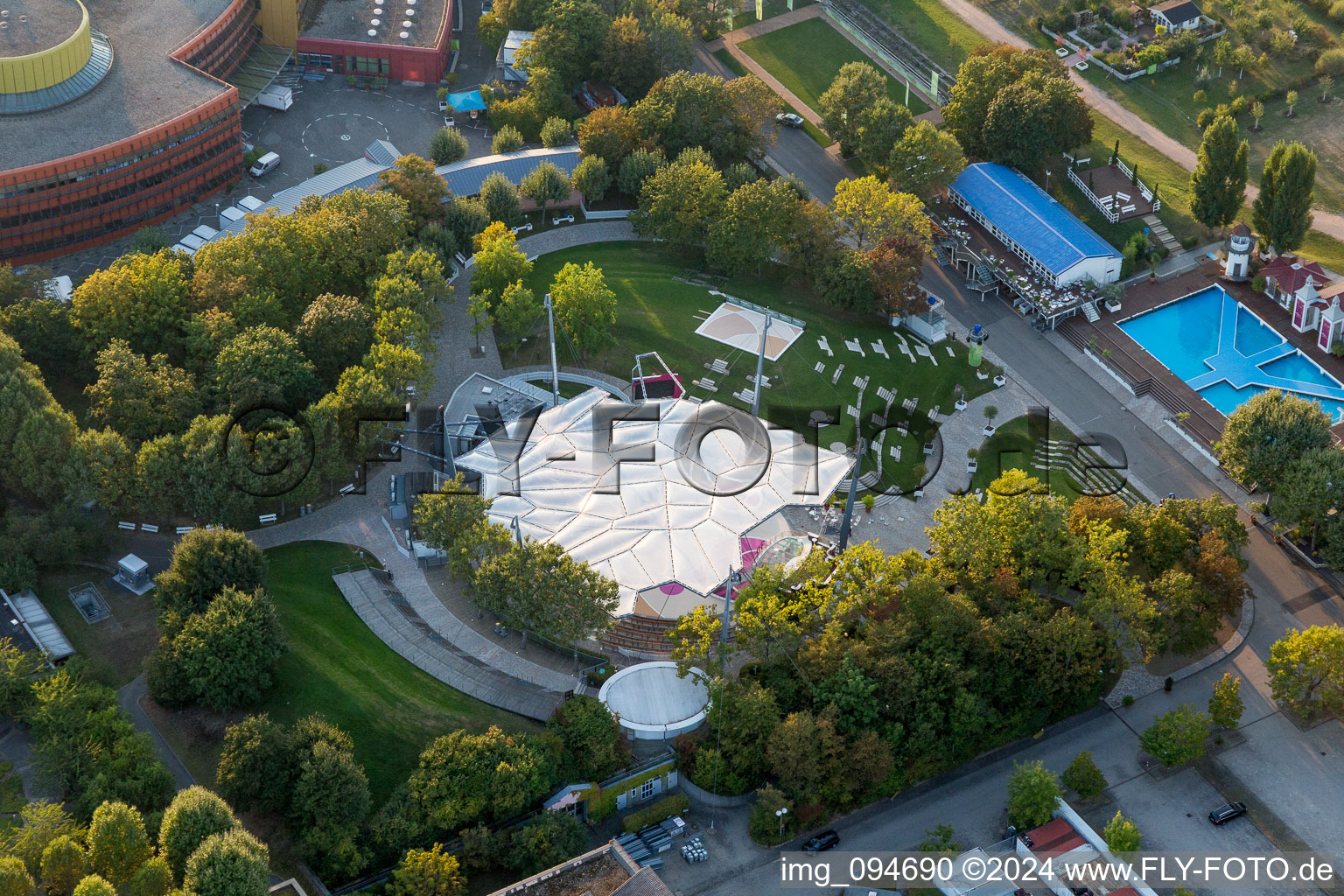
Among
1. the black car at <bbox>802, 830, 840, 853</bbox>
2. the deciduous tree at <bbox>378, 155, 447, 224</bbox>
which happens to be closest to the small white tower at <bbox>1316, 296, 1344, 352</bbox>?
→ the black car at <bbox>802, 830, 840, 853</bbox>

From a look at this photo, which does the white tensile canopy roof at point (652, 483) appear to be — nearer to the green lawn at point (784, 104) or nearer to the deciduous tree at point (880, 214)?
the deciduous tree at point (880, 214)

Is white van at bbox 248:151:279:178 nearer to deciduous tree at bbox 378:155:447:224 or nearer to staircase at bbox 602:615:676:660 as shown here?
deciduous tree at bbox 378:155:447:224

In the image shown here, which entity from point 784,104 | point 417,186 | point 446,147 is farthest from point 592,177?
point 784,104

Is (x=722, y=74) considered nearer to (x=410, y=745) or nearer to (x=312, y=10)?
(x=312, y=10)

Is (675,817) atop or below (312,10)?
below

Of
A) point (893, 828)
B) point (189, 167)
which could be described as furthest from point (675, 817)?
point (189, 167)

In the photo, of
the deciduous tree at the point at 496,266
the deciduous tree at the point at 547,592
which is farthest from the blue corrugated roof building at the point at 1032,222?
the deciduous tree at the point at 547,592

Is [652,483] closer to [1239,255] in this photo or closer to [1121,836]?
[1121,836]
